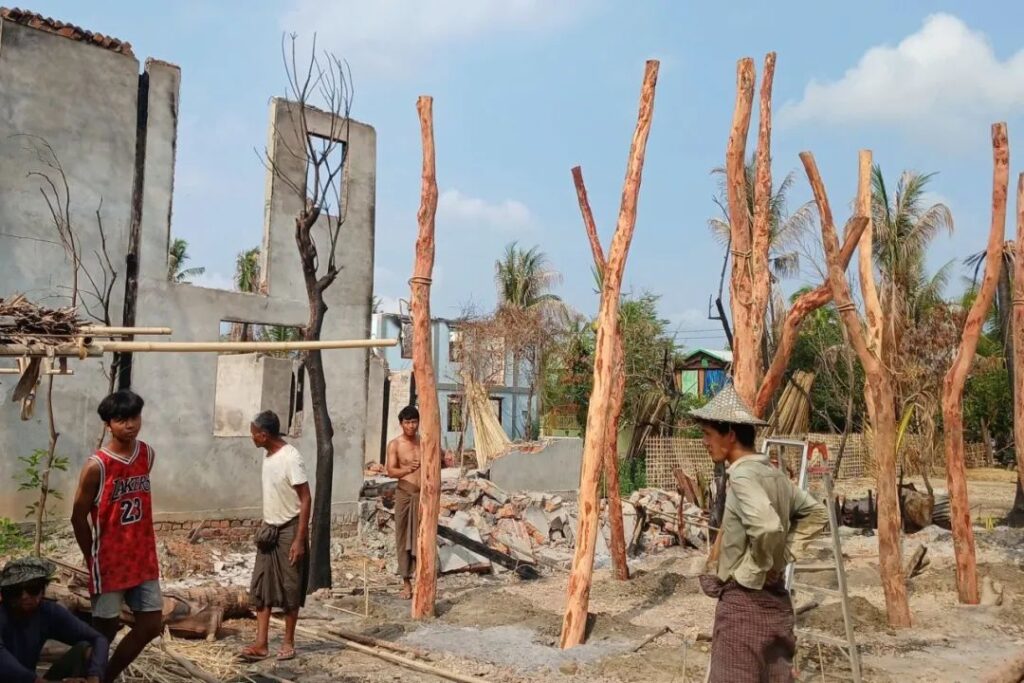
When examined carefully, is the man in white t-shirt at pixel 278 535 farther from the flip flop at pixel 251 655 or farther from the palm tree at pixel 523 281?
the palm tree at pixel 523 281

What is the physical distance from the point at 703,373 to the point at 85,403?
29908mm

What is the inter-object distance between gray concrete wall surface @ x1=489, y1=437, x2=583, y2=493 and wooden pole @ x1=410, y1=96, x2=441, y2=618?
872 cm

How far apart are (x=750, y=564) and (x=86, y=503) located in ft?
10.7

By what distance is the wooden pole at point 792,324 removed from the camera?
297 inches

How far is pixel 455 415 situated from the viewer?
2936 centimetres

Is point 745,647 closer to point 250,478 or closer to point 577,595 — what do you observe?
point 577,595

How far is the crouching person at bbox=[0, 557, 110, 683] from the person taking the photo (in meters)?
4.05

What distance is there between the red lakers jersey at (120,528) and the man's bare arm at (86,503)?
0.08 ft

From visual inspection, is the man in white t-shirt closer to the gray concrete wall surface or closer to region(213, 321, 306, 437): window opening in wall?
region(213, 321, 306, 437): window opening in wall

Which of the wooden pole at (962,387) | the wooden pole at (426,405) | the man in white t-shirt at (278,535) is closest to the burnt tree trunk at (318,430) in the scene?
the wooden pole at (426,405)

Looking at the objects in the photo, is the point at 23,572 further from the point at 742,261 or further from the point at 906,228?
the point at 906,228

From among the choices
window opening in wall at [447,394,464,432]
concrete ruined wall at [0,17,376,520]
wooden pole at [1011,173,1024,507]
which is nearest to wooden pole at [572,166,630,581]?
wooden pole at [1011,173,1024,507]

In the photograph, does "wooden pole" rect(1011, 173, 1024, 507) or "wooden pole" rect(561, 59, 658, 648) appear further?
"wooden pole" rect(1011, 173, 1024, 507)

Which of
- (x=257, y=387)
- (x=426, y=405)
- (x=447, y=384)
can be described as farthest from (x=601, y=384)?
(x=447, y=384)
